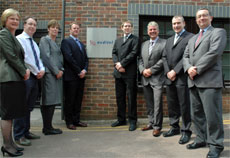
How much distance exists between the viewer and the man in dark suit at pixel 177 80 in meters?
4.02

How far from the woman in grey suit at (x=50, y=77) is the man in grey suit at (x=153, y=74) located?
5.44ft

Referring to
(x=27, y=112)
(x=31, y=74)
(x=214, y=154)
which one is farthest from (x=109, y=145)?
(x=31, y=74)

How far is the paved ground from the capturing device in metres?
3.42

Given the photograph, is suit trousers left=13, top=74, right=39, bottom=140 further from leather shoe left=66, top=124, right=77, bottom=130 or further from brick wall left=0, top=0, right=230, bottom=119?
brick wall left=0, top=0, right=230, bottom=119

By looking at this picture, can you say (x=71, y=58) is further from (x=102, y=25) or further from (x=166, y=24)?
(x=166, y=24)

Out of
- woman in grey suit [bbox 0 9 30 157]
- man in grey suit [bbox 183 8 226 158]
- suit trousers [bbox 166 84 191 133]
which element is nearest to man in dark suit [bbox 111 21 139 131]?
suit trousers [bbox 166 84 191 133]

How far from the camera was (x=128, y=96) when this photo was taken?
193 inches

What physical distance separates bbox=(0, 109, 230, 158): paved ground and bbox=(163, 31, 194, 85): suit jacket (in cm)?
104

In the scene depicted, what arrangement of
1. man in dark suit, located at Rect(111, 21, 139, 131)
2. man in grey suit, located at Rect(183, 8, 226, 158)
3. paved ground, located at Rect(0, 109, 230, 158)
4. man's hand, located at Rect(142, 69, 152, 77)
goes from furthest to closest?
man in dark suit, located at Rect(111, 21, 139, 131), man's hand, located at Rect(142, 69, 152, 77), paved ground, located at Rect(0, 109, 230, 158), man in grey suit, located at Rect(183, 8, 226, 158)

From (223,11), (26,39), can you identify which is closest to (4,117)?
(26,39)

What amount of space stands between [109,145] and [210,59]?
79.7 inches

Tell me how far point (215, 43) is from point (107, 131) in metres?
2.58

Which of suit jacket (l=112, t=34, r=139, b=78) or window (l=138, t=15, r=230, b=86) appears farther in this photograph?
window (l=138, t=15, r=230, b=86)

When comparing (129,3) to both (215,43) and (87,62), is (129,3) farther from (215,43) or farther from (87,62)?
(215,43)
